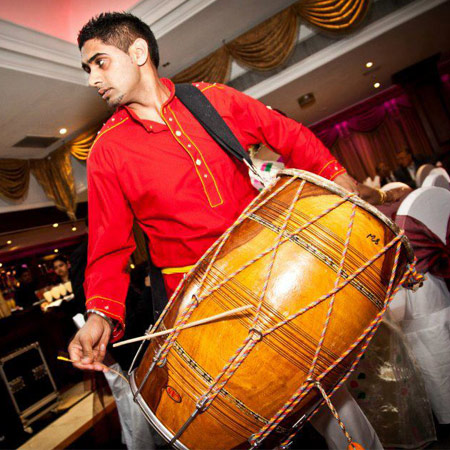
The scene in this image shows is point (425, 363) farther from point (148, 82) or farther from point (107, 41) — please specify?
point (107, 41)

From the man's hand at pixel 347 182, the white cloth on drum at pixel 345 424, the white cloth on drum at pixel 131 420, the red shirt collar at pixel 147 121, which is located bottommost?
the white cloth on drum at pixel 131 420

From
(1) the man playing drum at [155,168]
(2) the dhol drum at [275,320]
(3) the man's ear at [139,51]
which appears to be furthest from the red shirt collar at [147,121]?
(2) the dhol drum at [275,320]

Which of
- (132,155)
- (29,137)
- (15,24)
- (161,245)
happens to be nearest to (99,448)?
(161,245)

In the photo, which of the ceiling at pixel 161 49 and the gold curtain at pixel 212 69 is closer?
the ceiling at pixel 161 49

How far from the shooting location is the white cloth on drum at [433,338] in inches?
61.6

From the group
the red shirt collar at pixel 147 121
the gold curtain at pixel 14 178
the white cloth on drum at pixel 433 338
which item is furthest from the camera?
the gold curtain at pixel 14 178

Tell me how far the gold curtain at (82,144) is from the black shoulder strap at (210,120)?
16.8ft

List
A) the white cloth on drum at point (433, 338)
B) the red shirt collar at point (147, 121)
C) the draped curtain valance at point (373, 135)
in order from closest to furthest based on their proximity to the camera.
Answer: the red shirt collar at point (147, 121) < the white cloth on drum at point (433, 338) < the draped curtain valance at point (373, 135)

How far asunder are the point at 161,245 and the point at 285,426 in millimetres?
660

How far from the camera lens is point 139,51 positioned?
133cm

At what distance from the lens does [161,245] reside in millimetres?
1192

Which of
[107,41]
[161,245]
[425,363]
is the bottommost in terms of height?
[425,363]

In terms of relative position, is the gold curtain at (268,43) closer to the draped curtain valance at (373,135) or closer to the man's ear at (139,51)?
the man's ear at (139,51)

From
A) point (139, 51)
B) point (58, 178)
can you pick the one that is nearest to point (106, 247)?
point (139, 51)
